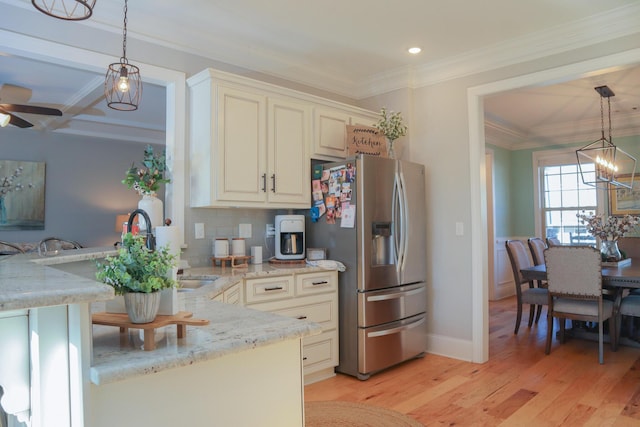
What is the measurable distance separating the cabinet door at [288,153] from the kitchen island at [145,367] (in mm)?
2195

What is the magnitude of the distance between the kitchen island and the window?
6.70 m

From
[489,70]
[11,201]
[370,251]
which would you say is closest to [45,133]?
[11,201]

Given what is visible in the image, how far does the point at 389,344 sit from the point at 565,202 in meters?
4.81

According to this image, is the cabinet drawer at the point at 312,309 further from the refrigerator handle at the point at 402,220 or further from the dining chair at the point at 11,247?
the dining chair at the point at 11,247

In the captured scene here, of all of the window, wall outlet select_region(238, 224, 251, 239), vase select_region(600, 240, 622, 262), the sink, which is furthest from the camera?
the window

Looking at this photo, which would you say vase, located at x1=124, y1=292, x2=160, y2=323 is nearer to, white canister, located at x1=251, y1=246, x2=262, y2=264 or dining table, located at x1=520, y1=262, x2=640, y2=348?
white canister, located at x1=251, y1=246, x2=262, y2=264

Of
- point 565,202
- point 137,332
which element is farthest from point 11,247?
point 565,202

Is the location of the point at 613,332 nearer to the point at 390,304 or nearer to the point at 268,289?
the point at 390,304

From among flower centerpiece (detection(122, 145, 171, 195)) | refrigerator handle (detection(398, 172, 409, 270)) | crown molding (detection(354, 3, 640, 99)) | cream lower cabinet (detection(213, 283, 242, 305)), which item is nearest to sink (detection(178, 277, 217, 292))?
cream lower cabinet (detection(213, 283, 242, 305))

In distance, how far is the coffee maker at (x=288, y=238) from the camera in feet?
11.6

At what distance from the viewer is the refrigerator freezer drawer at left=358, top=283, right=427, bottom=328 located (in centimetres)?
331

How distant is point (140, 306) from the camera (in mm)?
1025

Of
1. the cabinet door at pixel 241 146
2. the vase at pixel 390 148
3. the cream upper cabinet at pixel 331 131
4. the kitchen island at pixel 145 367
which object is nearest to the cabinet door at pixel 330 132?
the cream upper cabinet at pixel 331 131

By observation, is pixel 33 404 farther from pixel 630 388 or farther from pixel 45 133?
pixel 45 133
